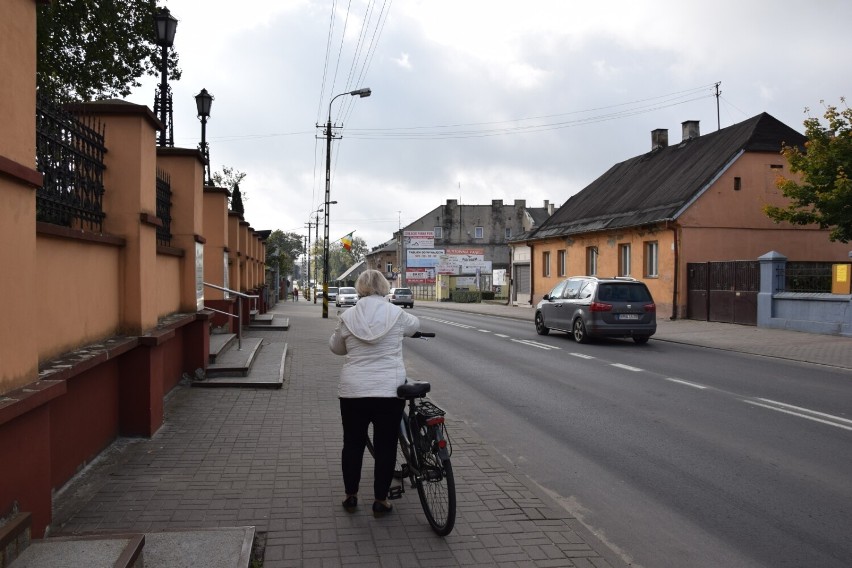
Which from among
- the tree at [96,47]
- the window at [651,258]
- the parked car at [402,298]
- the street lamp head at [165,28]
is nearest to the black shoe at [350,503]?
the street lamp head at [165,28]

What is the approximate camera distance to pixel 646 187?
1250 inches

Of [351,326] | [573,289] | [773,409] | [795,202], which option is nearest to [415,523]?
[351,326]

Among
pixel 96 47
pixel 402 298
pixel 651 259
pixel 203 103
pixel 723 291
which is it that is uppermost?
pixel 96 47

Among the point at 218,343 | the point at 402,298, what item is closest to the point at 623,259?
the point at 402,298

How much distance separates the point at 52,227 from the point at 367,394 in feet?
7.91

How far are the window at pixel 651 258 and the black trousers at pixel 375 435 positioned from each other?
24.7m

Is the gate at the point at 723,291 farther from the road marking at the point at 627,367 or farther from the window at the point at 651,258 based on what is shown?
the road marking at the point at 627,367

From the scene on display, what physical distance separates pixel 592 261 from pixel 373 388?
3042 centimetres

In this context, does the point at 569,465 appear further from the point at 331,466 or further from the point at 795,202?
the point at 795,202

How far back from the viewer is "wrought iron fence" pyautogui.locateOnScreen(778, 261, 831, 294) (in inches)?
765

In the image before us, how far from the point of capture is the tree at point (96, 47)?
17.4m

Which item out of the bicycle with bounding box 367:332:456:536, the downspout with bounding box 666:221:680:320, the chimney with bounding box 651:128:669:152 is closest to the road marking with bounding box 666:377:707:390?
the bicycle with bounding box 367:332:456:536

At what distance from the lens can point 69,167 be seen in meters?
5.45

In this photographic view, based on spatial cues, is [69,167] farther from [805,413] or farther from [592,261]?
[592,261]
